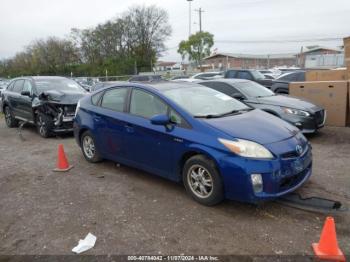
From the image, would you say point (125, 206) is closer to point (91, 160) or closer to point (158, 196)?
point (158, 196)

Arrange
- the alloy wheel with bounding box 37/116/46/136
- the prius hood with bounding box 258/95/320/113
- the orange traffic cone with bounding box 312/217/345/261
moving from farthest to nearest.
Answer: the alloy wheel with bounding box 37/116/46/136 → the prius hood with bounding box 258/95/320/113 → the orange traffic cone with bounding box 312/217/345/261

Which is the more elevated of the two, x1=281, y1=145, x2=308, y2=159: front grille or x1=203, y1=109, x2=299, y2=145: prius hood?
x1=203, y1=109, x2=299, y2=145: prius hood

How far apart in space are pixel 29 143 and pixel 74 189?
13.7ft

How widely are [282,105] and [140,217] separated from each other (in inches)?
200

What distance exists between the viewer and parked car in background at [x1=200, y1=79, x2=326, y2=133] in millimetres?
7859

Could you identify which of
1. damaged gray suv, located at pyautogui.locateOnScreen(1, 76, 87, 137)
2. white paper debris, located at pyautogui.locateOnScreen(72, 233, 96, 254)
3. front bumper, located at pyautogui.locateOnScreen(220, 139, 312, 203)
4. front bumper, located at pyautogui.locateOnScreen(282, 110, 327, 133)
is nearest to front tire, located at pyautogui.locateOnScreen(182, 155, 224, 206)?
front bumper, located at pyautogui.locateOnScreen(220, 139, 312, 203)

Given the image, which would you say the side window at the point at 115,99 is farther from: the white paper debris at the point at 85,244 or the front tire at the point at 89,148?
the white paper debris at the point at 85,244

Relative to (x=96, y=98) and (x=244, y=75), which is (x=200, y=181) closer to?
(x=96, y=98)

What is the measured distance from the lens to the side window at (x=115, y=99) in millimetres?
5625

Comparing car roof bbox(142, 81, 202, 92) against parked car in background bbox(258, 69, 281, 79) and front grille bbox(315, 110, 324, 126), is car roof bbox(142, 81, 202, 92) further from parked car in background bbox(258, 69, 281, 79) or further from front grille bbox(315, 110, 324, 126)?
parked car in background bbox(258, 69, 281, 79)

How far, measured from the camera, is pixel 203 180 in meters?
4.38

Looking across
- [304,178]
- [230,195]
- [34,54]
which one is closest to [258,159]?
[230,195]

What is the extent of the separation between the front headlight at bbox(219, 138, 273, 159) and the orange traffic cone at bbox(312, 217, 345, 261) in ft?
3.35

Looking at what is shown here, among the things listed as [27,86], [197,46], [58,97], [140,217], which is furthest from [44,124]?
[197,46]
